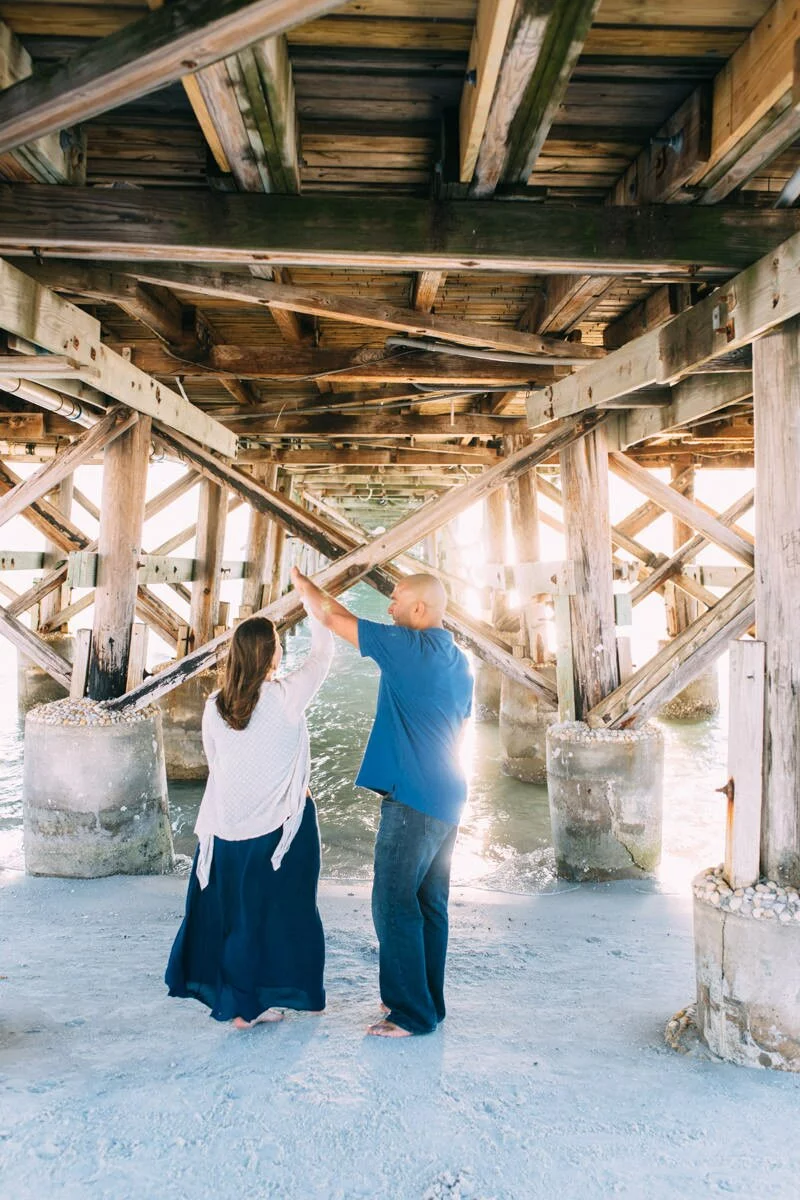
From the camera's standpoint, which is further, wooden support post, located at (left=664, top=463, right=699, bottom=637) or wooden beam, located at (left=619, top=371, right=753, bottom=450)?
wooden support post, located at (left=664, top=463, right=699, bottom=637)

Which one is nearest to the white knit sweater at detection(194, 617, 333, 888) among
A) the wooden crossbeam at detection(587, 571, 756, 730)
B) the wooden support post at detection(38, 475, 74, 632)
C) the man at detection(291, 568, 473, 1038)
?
the man at detection(291, 568, 473, 1038)

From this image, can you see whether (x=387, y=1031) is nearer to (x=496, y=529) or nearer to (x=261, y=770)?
(x=261, y=770)

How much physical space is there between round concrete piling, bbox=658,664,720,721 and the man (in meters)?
9.72

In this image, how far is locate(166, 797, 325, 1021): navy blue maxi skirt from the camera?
2.64 meters

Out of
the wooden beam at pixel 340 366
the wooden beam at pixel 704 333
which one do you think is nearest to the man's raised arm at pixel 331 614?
the wooden beam at pixel 704 333

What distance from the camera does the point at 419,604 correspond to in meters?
2.73

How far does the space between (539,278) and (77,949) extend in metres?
4.20

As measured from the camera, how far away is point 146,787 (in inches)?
194

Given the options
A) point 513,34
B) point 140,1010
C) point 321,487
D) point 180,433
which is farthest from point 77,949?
point 321,487

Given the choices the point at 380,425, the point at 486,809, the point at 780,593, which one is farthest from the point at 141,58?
the point at 486,809

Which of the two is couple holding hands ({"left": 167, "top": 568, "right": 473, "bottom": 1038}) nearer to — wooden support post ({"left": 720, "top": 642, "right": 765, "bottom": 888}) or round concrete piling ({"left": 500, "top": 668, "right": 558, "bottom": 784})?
wooden support post ({"left": 720, "top": 642, "right": 765, "bottom": 888})

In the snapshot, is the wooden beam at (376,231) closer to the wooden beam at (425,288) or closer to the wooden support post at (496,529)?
the wooden beam at (425,288)

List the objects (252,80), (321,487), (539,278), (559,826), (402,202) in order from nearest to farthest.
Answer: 1. (252,80)
2. (402,202)
3. (539,278)
4. (559,826)
5. (321,487)

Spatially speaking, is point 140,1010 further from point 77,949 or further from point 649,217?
point 649,217
